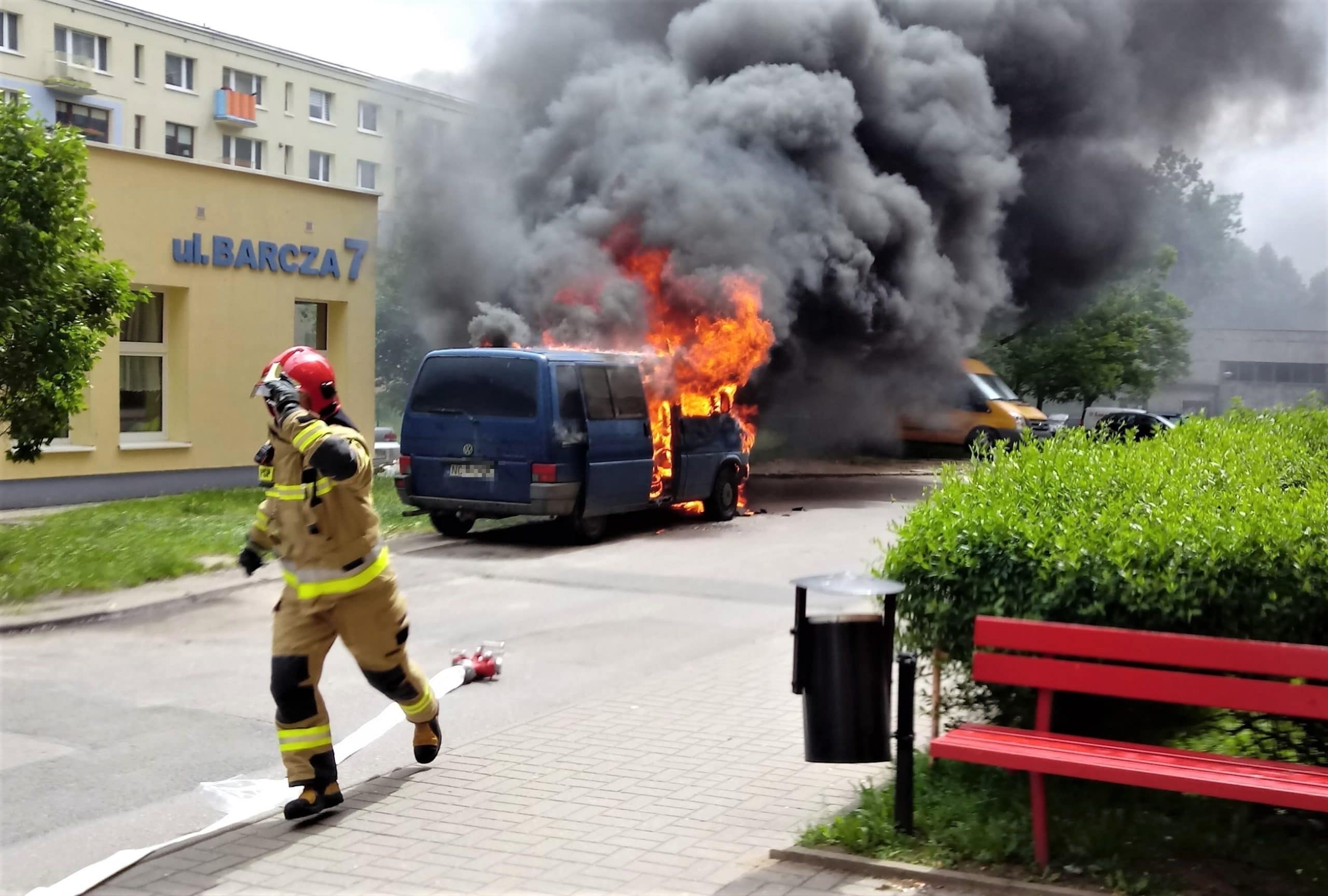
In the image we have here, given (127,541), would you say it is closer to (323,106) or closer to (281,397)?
(281,397)

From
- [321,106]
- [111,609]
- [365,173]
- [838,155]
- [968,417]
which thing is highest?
[321,106]

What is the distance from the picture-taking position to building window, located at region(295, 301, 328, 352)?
68.3 feet

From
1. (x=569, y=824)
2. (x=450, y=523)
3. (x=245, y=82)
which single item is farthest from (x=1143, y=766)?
(x=245, y=82)

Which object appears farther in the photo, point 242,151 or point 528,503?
point 242,151

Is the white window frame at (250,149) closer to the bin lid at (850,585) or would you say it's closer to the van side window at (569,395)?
the van side window at (569,395)

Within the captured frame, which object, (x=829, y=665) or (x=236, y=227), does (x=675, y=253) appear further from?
(x=829, y=665)

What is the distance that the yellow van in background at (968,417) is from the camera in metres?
26.7

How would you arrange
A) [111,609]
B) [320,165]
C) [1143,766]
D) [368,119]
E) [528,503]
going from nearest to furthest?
1. [1143,766]
2. [111,609]
3. [528,503]
4. [320,165]
5. [368,119]

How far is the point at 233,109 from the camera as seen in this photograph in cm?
4869

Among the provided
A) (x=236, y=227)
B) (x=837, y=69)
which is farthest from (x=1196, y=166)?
(x=236, y=227)

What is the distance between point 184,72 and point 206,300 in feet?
113

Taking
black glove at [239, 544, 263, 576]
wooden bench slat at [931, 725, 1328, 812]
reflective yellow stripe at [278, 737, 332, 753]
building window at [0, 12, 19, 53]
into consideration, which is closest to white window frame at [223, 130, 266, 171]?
building window at [0, 12, 19, 53]

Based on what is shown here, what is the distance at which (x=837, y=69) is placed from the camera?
23.1m

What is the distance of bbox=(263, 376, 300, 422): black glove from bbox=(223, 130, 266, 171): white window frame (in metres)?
47.4
